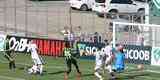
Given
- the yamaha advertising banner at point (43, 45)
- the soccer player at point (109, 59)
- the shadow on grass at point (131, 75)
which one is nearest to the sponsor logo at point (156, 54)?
the shadow on grass at point (131, 75)

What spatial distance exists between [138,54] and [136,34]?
244cm

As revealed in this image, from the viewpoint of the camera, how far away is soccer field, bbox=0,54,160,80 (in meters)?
32.6

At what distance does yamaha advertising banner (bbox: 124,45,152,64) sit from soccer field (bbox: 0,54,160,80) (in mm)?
713

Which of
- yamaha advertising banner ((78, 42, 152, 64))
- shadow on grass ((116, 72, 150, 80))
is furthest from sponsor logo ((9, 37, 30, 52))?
shadow on grass ((116, 72, 150, 80))

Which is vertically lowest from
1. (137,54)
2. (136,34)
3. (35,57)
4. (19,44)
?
(137,54)

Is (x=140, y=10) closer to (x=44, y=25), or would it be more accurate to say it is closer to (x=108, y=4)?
(x=108, y=4)

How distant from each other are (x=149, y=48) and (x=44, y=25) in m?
13.0

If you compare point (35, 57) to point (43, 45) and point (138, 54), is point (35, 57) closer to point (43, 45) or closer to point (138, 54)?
point (138, 54)

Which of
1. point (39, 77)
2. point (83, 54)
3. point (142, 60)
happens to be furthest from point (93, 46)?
point (39, 77)

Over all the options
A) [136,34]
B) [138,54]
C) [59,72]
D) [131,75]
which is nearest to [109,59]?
[131,75]

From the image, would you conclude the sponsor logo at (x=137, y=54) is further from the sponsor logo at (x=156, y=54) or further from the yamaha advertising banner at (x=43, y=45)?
the yamaha advertising banner at (x=43, y=45)

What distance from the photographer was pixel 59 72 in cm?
3462

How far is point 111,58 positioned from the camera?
1233 inches

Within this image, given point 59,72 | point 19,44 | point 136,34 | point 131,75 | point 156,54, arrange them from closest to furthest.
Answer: point 131,75, point 59,72, point 156,54, point 136,34, point 19,44
